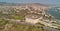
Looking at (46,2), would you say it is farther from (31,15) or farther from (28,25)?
(28,25)

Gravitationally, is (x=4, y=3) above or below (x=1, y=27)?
above

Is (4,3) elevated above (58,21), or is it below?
above

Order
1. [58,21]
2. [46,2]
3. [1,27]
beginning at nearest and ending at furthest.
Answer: [1,27] < [58,21] < [46,2]

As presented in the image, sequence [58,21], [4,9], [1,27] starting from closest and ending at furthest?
[1,27] < [58,21] < [4,9]

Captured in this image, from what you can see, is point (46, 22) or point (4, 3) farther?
point (4, 3)

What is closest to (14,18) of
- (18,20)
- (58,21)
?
(18,20)

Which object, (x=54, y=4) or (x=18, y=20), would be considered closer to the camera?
(x=18, y=20)

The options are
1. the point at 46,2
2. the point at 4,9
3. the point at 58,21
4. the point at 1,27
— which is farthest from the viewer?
the point at 46,2

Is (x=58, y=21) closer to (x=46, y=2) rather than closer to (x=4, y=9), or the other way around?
(x=46, y=2)

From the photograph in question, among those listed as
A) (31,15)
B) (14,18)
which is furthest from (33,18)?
(14,18)
